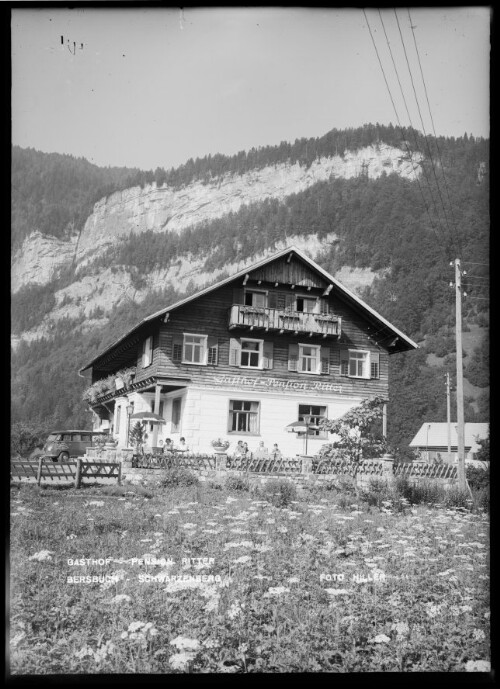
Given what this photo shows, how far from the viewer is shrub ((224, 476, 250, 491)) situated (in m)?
7.36

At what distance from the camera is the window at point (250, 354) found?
7.70 metres

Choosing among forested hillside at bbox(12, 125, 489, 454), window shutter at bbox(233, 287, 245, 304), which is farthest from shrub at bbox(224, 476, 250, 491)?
window shutter at bbox(233, 287, 245, 304)

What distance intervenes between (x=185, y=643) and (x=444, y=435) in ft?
11.1

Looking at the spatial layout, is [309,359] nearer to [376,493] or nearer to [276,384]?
[276,384]

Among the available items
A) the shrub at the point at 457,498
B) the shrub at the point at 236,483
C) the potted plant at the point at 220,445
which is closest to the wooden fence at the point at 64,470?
the shrub at the point at 236,483

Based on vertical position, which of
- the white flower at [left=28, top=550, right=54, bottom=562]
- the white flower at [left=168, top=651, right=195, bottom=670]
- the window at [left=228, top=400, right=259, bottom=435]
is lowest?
the white flower at [left=168, top=651, right=195, bottom=670]

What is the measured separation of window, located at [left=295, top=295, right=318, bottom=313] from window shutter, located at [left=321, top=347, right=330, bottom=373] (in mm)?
511

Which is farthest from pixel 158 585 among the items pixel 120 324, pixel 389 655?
pixel 120 324

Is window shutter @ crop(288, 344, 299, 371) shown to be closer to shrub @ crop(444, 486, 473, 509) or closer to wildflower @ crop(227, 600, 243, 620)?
shrub @ crop(444, 486, 473, 509)

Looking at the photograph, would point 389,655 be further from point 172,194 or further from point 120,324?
point 172,194

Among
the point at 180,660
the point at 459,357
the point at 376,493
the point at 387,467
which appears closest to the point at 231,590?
the point at 180,660

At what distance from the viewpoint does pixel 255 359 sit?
27.2ft

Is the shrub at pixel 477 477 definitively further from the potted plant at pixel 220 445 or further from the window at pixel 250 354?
the potted plant at pixel 220 445

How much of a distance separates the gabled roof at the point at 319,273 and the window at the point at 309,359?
73 centimetres
